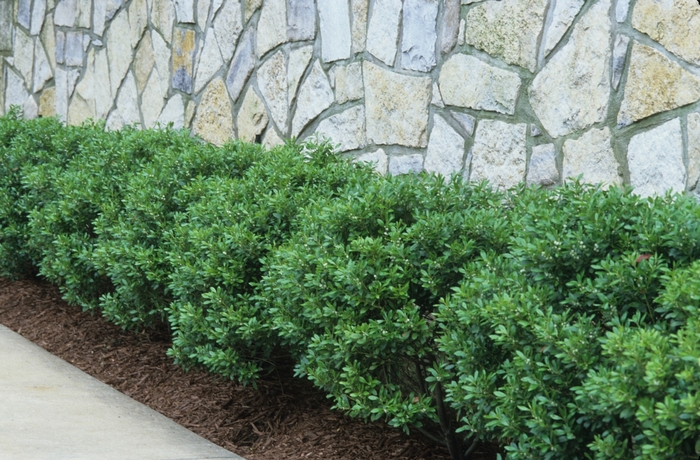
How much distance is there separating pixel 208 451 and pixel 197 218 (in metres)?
1.28

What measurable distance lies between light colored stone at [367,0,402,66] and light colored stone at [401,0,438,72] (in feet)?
0.26

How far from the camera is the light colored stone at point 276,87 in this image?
22.2ft

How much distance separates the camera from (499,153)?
508 centimetres

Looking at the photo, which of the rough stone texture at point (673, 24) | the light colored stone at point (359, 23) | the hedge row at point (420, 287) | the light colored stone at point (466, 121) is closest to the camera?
the hedge row at point (420, 287)

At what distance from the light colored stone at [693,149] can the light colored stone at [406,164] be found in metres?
1.87

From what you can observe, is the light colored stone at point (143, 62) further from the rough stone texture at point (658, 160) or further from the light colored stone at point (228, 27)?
the rough stone texture at point (658, 160)

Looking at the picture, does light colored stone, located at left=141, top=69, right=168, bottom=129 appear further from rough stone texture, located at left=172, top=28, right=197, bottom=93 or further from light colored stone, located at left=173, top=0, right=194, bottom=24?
light colored stone, located at left=173, top=0, right=194, bottom=24

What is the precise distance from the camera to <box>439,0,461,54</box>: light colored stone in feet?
17.6

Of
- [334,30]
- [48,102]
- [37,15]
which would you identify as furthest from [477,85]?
[37,15]

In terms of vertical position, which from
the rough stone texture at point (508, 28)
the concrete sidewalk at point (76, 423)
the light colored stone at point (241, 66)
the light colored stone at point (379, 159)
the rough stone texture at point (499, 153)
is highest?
the light colored stone at point (241, 66)

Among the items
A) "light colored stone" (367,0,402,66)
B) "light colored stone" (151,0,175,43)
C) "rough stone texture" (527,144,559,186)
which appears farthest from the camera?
"light colored stone" (151,0,175,43)

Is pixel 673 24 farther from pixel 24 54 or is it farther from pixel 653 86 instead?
pixel 24 54

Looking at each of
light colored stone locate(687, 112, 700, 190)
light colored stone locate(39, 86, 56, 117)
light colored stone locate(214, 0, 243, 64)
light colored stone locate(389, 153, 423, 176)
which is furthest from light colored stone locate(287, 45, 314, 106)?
light colored stone locate(39, 86, 56, 117)

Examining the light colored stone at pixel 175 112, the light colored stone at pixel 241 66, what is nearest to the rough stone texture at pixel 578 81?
the light colored stone at pixel 241 66
